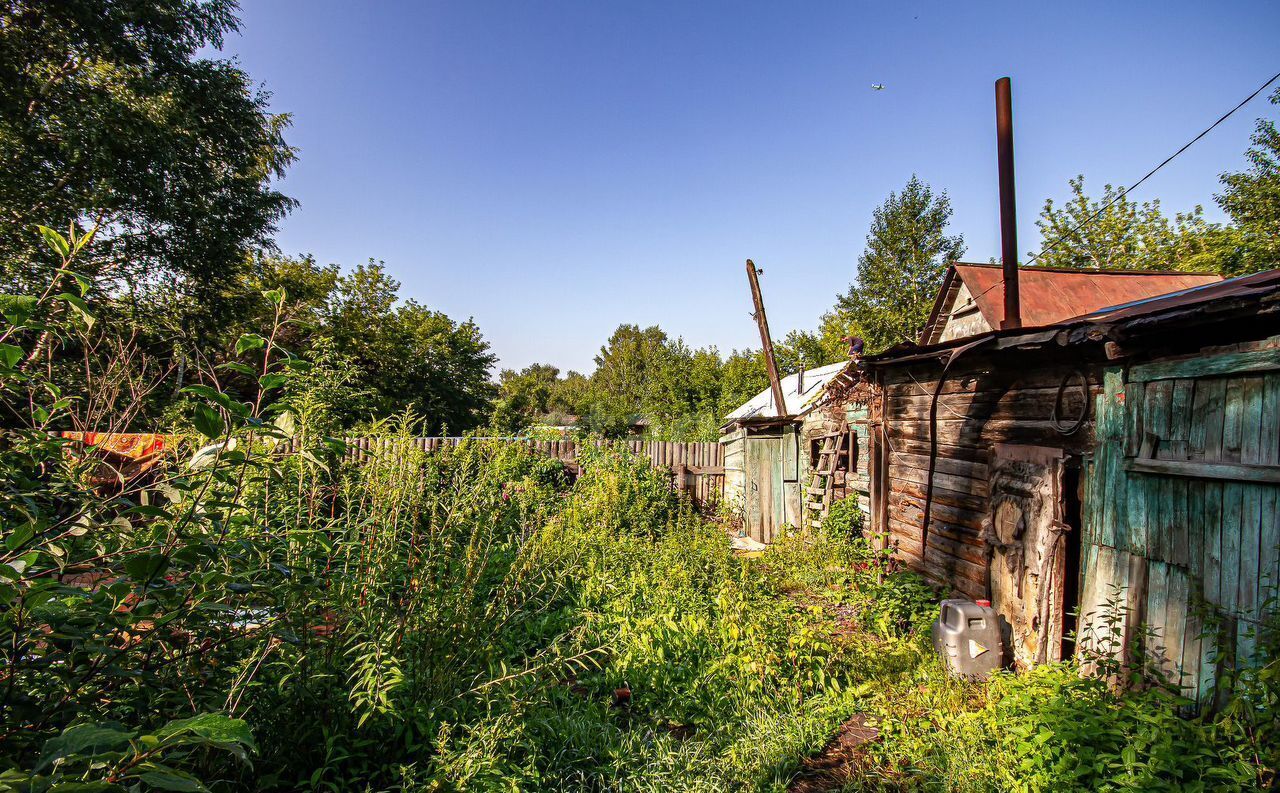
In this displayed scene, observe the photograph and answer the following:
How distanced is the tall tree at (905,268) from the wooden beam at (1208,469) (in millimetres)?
22466

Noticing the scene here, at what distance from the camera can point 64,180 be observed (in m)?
10.3

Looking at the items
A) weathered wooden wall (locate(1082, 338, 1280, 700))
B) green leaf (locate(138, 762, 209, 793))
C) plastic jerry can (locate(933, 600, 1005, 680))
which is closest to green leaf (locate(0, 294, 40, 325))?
green leaf (locate(138, 762, 209, 793))

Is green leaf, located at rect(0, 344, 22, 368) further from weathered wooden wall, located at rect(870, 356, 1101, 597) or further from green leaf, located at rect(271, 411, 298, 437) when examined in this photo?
weathered wooden wall, located at rect(870, 356, 1101, 597)

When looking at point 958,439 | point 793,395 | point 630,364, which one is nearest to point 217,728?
point 958,439

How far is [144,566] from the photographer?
96 centimetres

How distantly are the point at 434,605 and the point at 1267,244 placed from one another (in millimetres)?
25680

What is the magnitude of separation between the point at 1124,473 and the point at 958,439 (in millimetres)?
1757

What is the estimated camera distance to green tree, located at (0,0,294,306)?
32.5 ft

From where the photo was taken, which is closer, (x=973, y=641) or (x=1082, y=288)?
(x=973, y=641)

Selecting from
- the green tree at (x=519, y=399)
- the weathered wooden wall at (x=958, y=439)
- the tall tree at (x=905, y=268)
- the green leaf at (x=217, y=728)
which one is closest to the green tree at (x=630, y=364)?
the green tree at (x=519, y=399)

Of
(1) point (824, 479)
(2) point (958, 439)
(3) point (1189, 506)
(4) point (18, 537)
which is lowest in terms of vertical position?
(1) point (824, 479)

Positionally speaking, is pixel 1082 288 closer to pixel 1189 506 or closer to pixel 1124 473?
pixel 1124 473

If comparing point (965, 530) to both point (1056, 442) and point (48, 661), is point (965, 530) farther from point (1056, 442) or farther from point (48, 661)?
point (48, 661)

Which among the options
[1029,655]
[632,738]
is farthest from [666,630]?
[1029,655]
